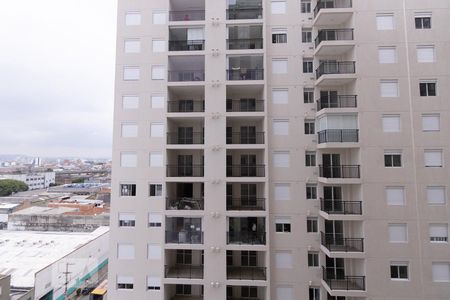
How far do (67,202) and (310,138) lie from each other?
17.0 metres

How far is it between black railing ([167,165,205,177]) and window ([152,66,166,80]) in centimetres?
493

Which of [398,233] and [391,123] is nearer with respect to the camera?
[398,233]

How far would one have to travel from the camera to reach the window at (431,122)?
34.2 feet

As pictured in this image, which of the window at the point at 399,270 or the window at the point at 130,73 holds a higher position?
the window at the point at 130,73

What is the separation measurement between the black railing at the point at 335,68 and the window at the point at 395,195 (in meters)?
5.99

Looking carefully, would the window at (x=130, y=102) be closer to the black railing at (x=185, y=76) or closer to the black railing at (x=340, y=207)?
the black railing at (x=185, y=76)

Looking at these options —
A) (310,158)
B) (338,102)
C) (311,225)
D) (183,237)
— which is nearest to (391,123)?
(338,102)

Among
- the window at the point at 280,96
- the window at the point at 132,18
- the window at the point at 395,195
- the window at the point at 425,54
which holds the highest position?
the window at the point at 132,18

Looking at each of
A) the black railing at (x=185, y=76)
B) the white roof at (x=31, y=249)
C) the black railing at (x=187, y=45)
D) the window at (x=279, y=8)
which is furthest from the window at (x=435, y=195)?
the white roof at (x=31, y=249)

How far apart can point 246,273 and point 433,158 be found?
10.5 m

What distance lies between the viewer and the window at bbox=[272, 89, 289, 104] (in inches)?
471

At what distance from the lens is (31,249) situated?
14953 mm

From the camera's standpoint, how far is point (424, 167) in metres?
10.3

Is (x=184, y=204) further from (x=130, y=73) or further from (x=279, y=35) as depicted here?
(x=279, y=35)
